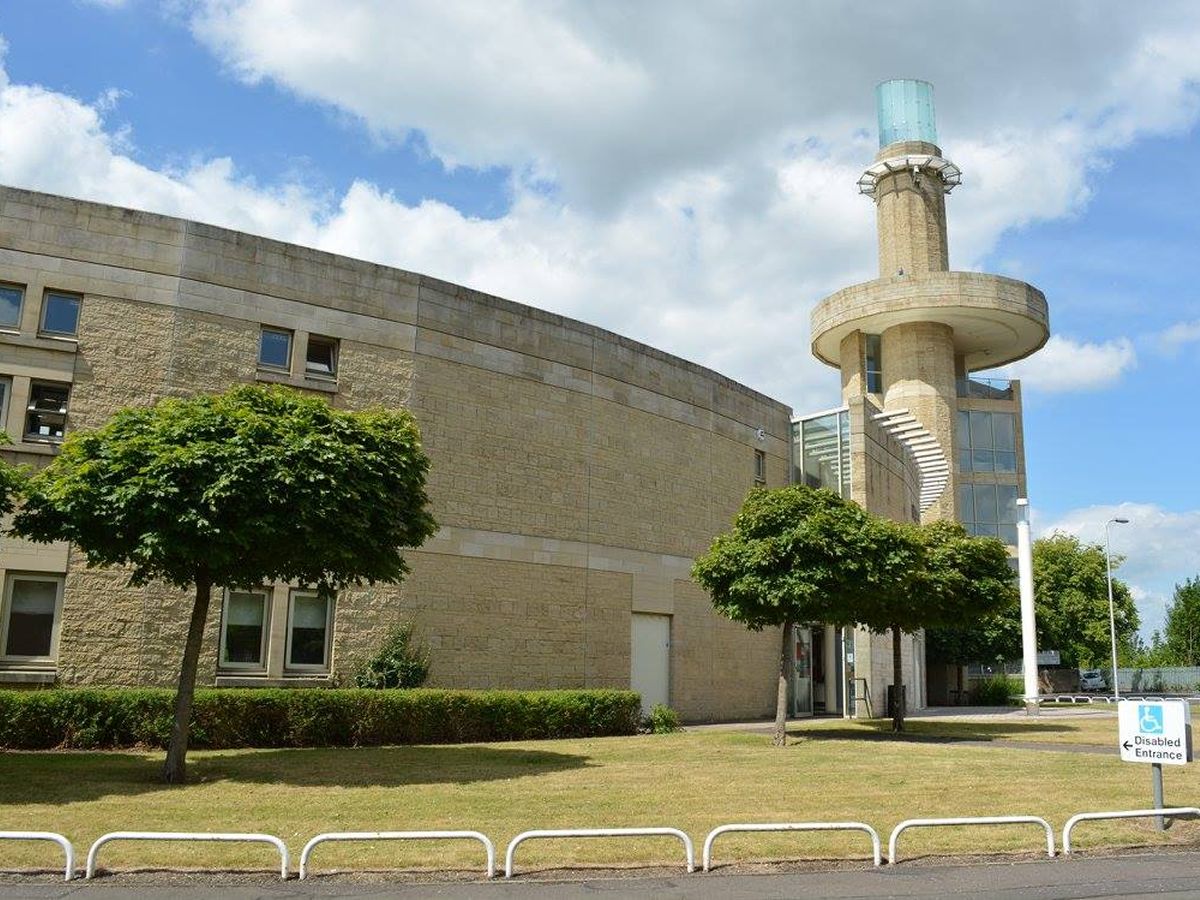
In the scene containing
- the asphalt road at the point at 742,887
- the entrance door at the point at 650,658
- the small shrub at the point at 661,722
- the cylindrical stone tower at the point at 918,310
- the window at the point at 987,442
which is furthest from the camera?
the window at the point at 987,442

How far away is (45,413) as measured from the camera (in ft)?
65.4

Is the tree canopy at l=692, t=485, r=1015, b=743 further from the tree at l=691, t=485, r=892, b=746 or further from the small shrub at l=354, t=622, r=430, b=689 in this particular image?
the small shrub at l=354, t=622, r=430, b=689

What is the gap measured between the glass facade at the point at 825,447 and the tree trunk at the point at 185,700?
23.8 metres

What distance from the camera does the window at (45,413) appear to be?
19828 mm

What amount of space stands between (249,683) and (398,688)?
2.91 metres

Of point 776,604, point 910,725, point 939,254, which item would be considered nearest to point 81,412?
point 776,604

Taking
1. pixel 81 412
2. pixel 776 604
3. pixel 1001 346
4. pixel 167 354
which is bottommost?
pixel 776 604

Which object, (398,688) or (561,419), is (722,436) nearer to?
(561,419)

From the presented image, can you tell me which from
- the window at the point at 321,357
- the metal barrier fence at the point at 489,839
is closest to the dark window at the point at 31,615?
the window at the point at 321,357

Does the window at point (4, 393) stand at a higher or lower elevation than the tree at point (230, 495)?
higher

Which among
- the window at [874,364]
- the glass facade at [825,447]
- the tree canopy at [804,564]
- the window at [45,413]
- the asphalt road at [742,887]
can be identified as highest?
the window at [874,364]

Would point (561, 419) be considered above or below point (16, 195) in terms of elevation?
below

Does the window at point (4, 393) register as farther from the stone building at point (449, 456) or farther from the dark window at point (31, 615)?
the dark window at point (31, 615)

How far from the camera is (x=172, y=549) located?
13766 millimetres
